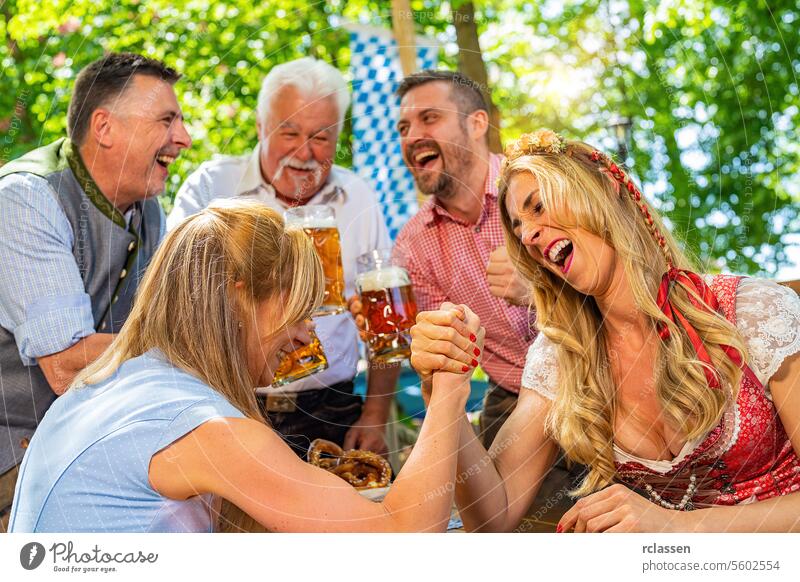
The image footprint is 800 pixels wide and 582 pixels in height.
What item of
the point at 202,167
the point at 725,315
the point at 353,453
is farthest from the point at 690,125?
the point at 202,167

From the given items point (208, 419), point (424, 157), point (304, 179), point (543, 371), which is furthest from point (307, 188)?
point (208, 419)

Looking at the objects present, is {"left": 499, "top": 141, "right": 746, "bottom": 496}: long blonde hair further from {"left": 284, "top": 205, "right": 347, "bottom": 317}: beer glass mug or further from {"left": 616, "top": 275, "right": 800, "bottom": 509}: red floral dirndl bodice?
{"left": 284, "top": 205, "right": 347, "bottom": 317}: beer glass mug

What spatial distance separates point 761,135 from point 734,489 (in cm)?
183

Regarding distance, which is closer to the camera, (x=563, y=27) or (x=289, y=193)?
(x=563, y=27)

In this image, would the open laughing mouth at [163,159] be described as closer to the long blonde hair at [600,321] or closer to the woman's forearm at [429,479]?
the long blonde hair at [600,321]

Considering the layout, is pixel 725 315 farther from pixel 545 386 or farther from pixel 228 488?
pixel 228 488

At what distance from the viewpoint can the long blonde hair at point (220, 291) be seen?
1.46 meters

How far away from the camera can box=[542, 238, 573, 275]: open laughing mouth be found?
169cm

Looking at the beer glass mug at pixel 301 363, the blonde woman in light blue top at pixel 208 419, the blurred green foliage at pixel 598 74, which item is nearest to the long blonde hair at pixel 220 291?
the blonde woman in light blue top at pixel 208 419

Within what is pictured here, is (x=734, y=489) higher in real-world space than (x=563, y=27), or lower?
lower

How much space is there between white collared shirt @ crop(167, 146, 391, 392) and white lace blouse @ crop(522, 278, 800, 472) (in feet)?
3.67

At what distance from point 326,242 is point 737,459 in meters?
0.95

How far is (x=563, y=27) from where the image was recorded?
201cm

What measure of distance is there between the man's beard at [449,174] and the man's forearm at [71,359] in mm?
962
